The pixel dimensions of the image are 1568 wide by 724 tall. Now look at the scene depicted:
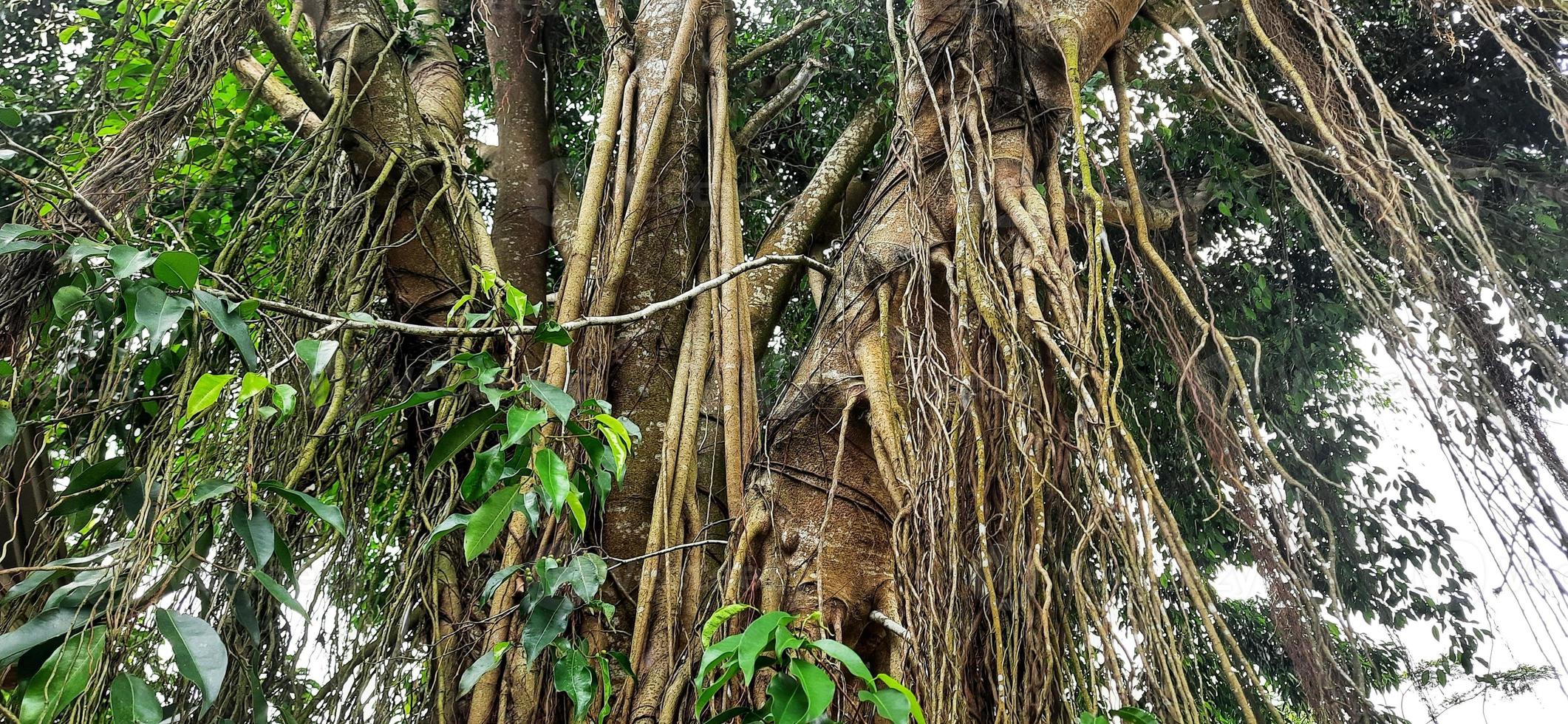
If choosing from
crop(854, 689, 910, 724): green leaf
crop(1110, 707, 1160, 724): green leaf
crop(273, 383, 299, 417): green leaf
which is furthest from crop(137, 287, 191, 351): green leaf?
crop(1110, 707, 1160, 724): green leaf

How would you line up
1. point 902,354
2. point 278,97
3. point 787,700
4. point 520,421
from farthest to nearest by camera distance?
point 278,97 → point 902,354 → point 520,421 → point 787,700

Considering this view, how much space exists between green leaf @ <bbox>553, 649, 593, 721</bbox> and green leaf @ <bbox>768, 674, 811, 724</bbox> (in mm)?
364

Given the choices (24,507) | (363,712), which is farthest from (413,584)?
(24,507)

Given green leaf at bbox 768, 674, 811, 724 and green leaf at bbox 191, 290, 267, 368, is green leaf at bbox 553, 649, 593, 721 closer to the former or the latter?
green leaf at bbox 768, 674, 811, 724

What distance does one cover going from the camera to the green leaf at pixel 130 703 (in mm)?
883

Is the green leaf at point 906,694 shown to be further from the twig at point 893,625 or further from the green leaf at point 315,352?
the green leaf at point 315,352

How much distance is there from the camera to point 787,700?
3.19 feet

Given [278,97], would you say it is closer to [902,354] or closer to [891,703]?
[902,354]

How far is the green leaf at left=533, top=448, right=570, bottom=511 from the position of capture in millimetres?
1099

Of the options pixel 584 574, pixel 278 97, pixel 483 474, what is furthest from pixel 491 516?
pixel 278 97

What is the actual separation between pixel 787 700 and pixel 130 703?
1.98 ft

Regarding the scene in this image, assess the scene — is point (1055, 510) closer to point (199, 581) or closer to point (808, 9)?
point (199, 581)

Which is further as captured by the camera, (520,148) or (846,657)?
(520,148)

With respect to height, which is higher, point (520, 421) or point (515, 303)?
point (515, 303)
